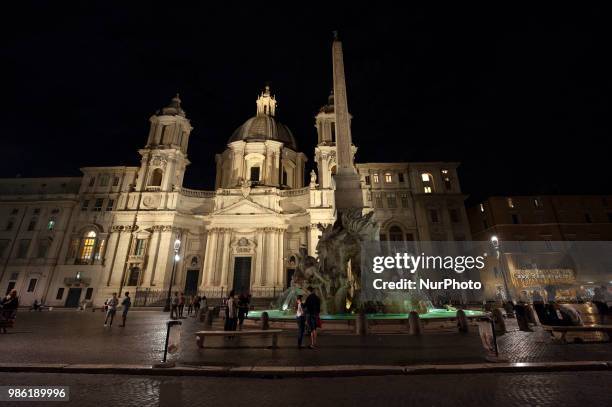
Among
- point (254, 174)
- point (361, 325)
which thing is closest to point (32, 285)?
point (254, 174)

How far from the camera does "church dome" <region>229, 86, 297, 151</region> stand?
45.1 meters

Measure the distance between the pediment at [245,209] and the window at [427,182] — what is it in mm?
20725

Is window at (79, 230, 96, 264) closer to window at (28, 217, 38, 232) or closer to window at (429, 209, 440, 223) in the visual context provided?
window at (28, 217, 38, 232)

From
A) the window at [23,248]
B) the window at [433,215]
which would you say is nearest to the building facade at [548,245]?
the window at [433,215]

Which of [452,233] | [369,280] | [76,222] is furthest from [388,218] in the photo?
[76,222]

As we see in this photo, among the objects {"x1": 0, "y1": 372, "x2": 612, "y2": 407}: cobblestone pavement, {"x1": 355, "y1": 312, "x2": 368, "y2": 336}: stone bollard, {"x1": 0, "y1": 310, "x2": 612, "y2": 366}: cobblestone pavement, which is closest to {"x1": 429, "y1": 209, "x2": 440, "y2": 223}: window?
{"x1": 0, "y1": 310, "x2": 612, "y2": 366}: cobblestone pavement

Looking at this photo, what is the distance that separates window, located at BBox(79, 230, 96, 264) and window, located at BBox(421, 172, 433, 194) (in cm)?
4364

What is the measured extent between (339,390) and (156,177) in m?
41.7

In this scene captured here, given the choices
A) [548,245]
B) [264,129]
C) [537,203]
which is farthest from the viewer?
[264,129]

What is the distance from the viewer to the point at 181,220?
37219 mm

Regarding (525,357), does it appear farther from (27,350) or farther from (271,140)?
(271,140)

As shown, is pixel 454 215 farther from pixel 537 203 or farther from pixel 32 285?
pixel 32 285

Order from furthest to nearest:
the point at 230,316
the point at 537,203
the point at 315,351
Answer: the point at 537,203 → the point at 230,316 → the point at 315,351

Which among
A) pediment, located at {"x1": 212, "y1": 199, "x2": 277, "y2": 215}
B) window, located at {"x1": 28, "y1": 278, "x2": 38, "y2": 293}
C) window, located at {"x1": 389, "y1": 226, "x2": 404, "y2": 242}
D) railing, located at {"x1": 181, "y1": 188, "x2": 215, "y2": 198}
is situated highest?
railing, located at {"x1": 181, "y1": 188, "x2": 215, "y2": 198}
